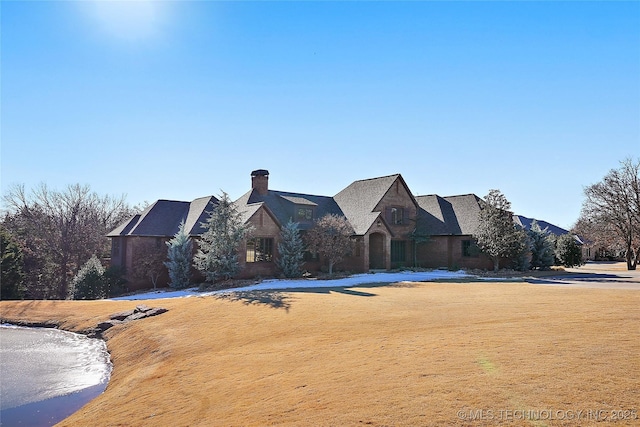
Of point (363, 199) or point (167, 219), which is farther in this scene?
point (363, 199)

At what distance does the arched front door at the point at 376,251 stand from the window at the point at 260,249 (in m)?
10.0

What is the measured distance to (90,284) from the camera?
30641mm

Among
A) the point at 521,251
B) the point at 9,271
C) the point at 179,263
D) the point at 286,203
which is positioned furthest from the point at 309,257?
the point at 9,271

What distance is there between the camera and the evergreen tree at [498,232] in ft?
121

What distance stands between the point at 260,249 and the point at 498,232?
63.6 ft

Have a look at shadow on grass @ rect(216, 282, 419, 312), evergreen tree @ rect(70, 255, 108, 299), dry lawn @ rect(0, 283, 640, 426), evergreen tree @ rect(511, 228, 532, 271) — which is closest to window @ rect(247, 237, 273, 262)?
shadow on grass @ rect(216, 282, 419, 312)

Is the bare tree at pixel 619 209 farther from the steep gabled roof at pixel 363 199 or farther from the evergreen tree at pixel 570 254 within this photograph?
the steep gabled roof at pixel 363 199

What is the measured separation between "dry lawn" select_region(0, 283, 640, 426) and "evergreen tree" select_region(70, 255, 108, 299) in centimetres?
1329

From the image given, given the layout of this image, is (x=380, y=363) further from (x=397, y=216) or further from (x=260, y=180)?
(x=397, y=216)

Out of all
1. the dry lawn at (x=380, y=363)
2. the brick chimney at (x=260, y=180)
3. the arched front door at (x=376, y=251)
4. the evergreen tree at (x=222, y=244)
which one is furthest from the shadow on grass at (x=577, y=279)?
the brick chimney at (x=260, y=180)

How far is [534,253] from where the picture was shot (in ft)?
133

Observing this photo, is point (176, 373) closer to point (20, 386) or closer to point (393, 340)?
point (20, 386)

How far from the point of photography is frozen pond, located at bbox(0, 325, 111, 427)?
37.9 feet

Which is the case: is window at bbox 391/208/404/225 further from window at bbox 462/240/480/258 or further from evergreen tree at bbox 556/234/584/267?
evergreen tree at bbox 556/234/584/267
